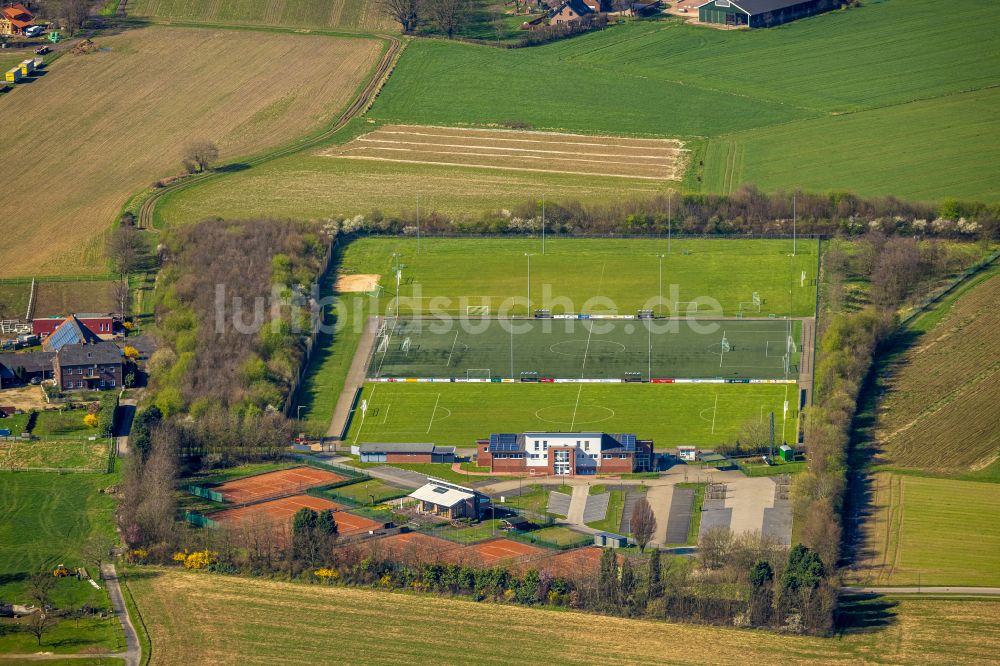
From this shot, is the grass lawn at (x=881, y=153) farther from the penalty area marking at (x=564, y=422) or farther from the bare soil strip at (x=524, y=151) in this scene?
the penalty area marking at (x=564, y=422)

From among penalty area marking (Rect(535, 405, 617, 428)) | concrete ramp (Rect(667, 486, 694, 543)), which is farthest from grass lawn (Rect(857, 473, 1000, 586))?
penalty area marking (Rect(535, 405, 617, 428))

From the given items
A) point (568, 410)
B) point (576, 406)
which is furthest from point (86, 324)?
point (576, 406)

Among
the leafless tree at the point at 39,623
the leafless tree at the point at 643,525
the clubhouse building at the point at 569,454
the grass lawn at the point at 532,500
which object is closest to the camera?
the leafless tree at the point at 39,623

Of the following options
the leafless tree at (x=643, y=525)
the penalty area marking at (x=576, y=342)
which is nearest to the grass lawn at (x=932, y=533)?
the leafless tree at (x=643, y=525)

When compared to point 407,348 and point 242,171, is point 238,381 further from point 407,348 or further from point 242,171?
point 242,171

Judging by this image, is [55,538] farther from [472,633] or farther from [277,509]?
[472,633]

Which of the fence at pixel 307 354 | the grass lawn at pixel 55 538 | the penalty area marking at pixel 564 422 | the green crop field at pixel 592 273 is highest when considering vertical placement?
the green crop field at pixel 592 273
